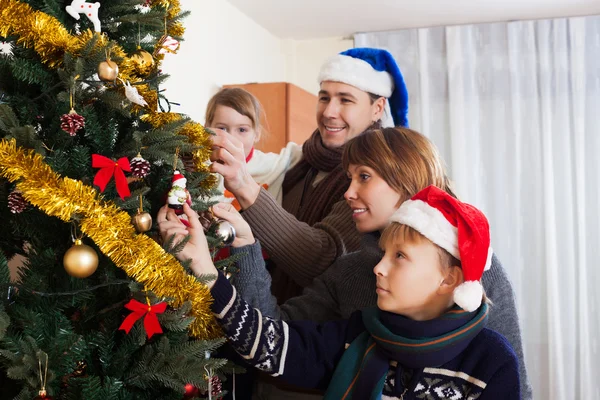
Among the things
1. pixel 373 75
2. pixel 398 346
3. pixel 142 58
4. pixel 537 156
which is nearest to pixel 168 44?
pixel 142 58

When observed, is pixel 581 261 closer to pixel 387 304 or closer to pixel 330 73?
pixel 330 73

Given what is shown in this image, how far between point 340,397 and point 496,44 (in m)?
3.93

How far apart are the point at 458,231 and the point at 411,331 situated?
0.71 feet

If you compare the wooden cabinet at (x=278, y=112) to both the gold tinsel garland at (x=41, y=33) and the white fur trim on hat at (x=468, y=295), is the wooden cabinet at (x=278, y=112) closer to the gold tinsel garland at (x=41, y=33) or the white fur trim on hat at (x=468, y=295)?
the white fur trim on hat at (x=468, y=295)

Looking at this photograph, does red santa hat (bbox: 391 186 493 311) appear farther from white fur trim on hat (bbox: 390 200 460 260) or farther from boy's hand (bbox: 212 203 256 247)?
boy's hand (bbox: 212 203 256 247)

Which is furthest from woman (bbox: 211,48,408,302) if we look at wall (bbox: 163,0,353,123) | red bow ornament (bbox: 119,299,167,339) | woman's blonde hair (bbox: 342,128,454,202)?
wall (bbox: 163,0,353,123)

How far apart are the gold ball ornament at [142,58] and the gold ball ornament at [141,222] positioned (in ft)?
0.85

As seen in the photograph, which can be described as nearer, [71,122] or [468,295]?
[71,122]

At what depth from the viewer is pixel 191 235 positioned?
116 centimetres

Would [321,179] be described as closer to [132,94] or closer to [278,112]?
[132,94]

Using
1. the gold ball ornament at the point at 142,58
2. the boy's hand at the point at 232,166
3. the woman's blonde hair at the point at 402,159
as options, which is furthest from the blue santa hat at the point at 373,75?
the gold ball ornament at the point at 142,58

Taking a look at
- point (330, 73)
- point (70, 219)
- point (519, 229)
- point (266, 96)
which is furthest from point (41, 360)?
point (519, 229)

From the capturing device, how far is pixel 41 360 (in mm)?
910

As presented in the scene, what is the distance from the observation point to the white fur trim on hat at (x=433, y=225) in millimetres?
1286
